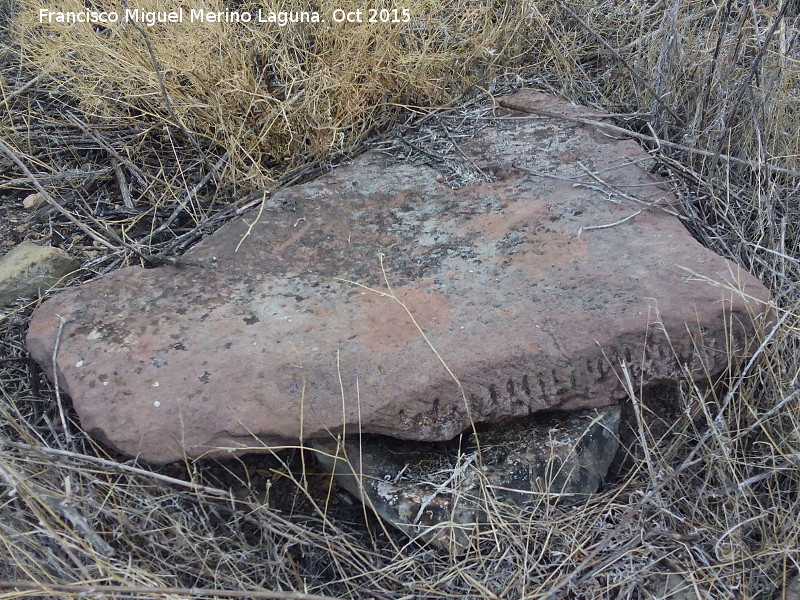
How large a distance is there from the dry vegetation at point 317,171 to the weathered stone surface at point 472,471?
0.05m

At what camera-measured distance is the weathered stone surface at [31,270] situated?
1925 mm

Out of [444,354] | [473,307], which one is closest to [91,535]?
[444,354]

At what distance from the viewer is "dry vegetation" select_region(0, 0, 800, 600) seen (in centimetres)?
145

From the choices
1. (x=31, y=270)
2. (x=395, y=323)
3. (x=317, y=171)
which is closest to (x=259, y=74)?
(x=317, y=171)

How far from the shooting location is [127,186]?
2.30 metres

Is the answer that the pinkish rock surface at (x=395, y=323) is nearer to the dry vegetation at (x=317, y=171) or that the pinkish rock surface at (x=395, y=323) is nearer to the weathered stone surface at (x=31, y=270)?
the dry vegetation at (x=317, y=171)

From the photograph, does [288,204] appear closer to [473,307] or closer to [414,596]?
[473,307]

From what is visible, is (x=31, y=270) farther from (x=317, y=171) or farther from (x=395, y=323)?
(x=395, y=323)

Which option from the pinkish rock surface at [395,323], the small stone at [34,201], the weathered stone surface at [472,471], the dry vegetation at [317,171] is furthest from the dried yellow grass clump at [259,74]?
the weathered stone surface at [472,471]

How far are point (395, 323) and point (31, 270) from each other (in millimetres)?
1008

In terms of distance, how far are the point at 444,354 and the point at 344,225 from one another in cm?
57

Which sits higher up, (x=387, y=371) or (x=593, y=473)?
(x=387, y=371)

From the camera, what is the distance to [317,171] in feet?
7.46

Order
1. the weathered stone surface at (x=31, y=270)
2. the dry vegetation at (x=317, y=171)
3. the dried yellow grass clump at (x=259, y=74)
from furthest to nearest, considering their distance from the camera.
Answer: the dried yellow grass clump at (x=259, y=74) → the weathered stone surface at (x=31, y=270) → the dry vegetation at (x=317, y=171)
